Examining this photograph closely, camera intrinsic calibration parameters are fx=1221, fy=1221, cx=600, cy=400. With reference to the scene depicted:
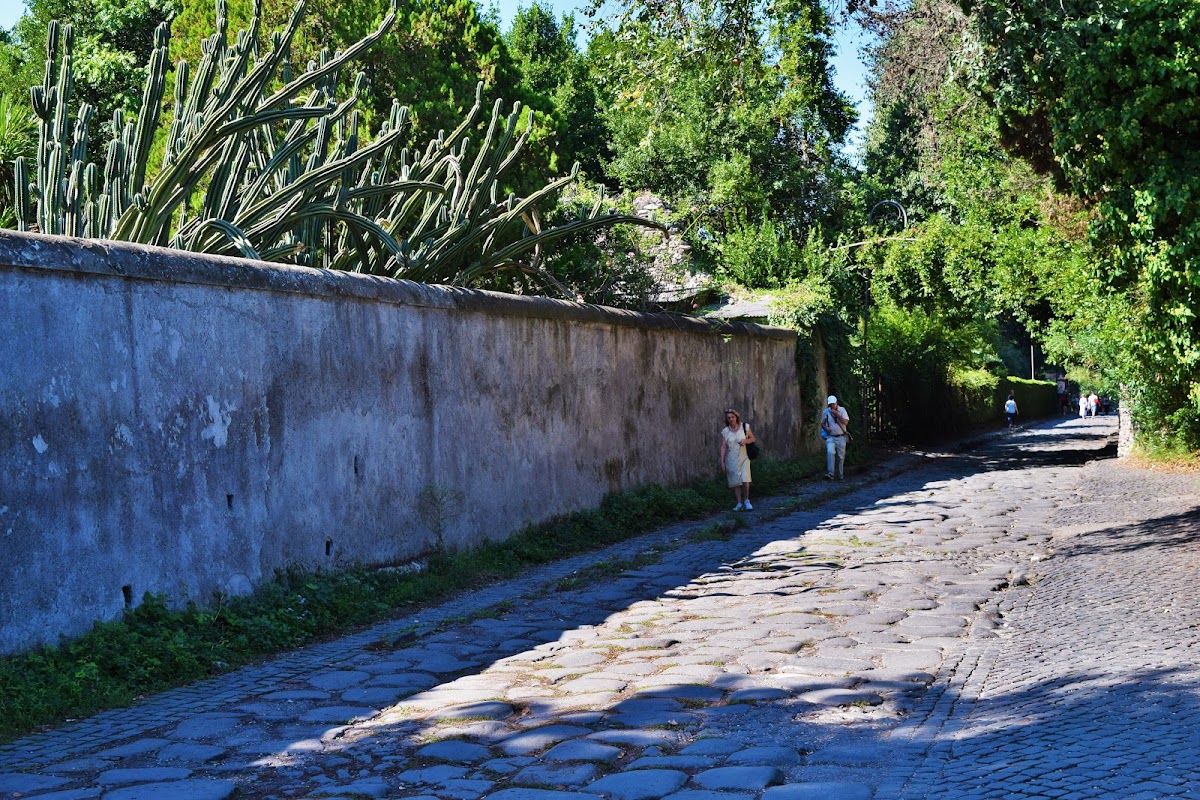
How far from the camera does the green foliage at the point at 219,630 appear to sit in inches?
229

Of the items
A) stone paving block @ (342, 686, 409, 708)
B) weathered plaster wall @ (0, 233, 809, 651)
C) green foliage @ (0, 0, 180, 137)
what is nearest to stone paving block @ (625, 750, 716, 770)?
stone paving block @ (342, 686, 409, 708)

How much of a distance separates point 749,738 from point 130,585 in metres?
3.58

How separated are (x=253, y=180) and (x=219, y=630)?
4111 millimetres

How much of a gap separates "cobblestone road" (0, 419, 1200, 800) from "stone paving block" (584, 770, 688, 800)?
1 centimetres

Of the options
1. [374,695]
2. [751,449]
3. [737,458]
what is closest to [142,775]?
[374,695]

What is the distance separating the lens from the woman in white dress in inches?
585

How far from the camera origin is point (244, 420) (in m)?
7.75

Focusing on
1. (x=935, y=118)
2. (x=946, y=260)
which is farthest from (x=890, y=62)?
(x=946, y=260)

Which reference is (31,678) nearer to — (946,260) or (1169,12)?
(1169,12)

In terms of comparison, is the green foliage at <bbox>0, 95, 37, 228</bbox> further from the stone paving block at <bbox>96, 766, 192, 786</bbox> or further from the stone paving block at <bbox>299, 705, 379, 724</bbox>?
the stone paving block at <bbox>96, 766, 192, 786</bbox>

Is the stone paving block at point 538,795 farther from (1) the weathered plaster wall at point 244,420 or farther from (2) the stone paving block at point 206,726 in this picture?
(1) the weathered plaster wall at point 244,420

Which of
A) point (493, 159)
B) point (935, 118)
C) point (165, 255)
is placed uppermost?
point (935, 118)

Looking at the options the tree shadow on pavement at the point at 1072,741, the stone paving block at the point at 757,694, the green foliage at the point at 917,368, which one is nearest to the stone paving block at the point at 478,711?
the stone paving block at the point at 757,694

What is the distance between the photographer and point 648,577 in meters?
9.98
